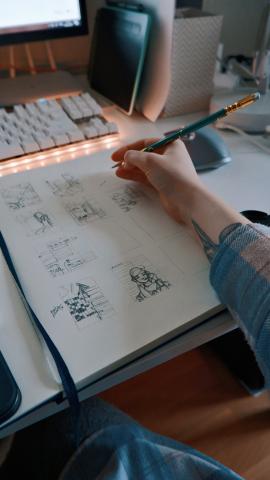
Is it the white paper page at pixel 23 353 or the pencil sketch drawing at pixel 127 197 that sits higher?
the pencil sketch drawing at pixel 127 197

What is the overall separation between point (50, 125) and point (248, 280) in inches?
16.4

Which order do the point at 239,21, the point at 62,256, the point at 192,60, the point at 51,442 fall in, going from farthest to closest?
the point at 239,21 → the point at 192,60 → the point at 51,442 → the point at 62,256

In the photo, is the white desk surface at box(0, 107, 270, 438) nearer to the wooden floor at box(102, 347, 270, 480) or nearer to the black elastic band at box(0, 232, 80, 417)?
the black elastic band at box(0, 232, 80, 417)

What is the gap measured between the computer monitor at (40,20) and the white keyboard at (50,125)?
0.43ft

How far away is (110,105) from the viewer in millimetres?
732

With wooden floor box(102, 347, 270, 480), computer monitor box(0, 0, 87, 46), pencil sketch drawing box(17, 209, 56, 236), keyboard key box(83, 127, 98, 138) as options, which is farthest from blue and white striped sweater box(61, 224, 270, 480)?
computer monitor box(0, 0, 87, 46)

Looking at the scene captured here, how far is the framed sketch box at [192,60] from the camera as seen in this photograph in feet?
1.99

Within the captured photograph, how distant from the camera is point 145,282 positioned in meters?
0.39

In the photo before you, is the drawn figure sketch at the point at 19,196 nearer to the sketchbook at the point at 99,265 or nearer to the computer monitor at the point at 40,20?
the sketchbook at the point at 99,265

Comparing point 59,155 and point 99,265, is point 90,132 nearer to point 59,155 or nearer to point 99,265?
point 59,155

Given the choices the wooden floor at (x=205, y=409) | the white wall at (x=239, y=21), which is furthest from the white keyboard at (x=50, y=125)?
the wooden floor at (x=205, y=409)

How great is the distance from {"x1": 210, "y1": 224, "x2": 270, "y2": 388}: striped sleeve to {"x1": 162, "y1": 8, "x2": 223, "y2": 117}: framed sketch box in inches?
15.1

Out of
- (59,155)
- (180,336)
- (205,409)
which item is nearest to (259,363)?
(180,336)

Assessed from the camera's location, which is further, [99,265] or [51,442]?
[51,442]
